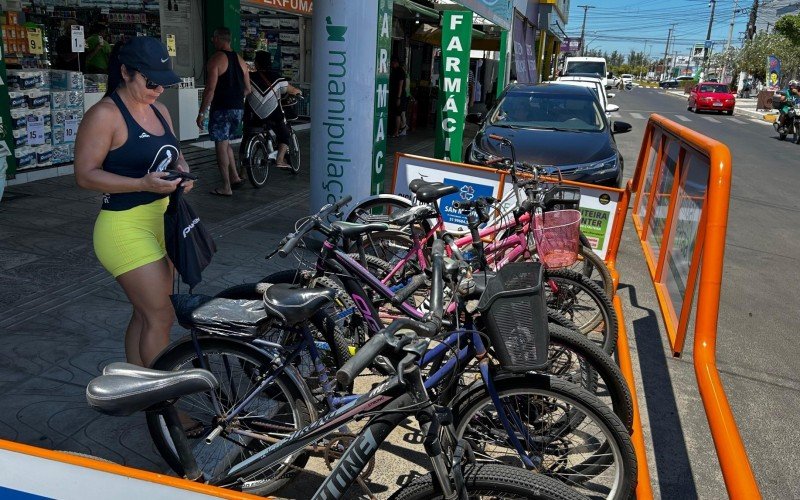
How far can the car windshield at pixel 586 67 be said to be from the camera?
32.1 metres

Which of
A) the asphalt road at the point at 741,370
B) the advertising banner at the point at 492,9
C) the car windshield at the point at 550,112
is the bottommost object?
the asphalt road at the point at 741,370

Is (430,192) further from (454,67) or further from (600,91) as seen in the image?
(600,91)

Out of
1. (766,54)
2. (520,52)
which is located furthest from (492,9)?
(766,54)

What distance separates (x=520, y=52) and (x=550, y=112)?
14147mm

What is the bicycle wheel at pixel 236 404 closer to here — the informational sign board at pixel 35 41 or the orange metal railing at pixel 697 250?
Answer: the orange metal railing at pixel 697 250

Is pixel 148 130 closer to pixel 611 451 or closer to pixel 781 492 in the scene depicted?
pixel 611 451

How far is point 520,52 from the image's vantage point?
2167cm

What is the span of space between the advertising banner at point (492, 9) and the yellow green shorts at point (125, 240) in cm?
665

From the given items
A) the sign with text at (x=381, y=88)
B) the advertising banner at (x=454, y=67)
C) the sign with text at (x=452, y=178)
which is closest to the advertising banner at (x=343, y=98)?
the sign with text at (x=381, y=88)

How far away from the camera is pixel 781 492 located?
326 centimetres

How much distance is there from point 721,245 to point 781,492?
148 centimetres

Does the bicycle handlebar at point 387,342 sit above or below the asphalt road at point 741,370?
above

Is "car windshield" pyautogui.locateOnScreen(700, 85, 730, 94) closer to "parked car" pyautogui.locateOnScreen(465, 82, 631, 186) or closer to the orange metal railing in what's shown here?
"parked car" pyautogui.locateOnScreen(465, 82, 631, 186)

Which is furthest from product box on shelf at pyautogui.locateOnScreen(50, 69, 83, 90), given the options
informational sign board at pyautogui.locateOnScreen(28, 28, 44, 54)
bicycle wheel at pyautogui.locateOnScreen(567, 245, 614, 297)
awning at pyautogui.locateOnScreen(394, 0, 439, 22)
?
bicycle wheel at pyautogui.locateOnScreen(567, 245, 614, 297)
